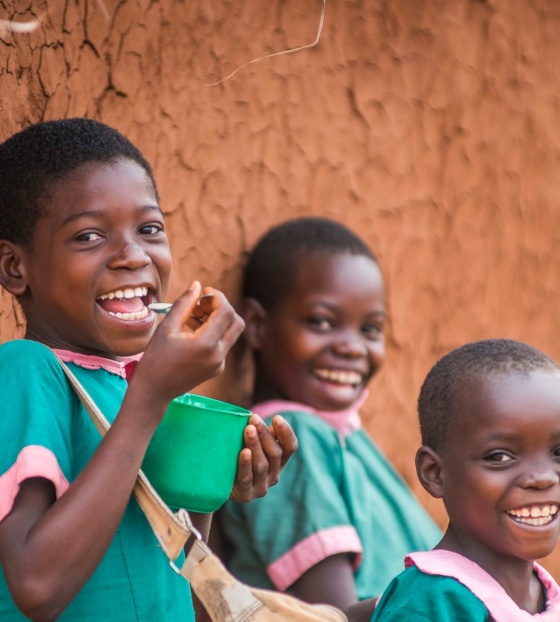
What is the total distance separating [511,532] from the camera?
2197mm

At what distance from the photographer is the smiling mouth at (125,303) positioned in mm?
2111

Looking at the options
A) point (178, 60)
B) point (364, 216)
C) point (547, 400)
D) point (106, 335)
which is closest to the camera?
point (106, 335)

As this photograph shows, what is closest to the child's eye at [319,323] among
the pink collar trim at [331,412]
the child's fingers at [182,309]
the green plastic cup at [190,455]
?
the pink collar trim at [331,412]

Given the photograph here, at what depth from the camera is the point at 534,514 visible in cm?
220

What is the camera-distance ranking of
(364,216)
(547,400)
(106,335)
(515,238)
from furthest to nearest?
(515,238) → (364,216) → (547,400) → (106,335)

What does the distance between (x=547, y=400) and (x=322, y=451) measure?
1259 mm

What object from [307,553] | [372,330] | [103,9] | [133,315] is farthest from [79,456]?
[372,330]

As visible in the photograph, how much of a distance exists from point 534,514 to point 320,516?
1.11m

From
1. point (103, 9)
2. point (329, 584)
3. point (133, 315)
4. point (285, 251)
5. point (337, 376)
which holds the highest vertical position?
point (103, 9)

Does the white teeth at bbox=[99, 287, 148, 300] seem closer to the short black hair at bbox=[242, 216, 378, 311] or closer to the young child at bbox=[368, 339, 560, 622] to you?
the young child at bbox=[368, 339, 560, 622]

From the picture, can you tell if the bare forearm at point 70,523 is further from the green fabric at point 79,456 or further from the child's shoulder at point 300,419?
the child's shoulder at point 300,419

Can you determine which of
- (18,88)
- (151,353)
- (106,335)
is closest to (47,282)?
(106,335)

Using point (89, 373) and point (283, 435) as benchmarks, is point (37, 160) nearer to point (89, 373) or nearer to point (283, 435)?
point (89, 373)

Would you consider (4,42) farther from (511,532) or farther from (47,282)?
(511,532)
